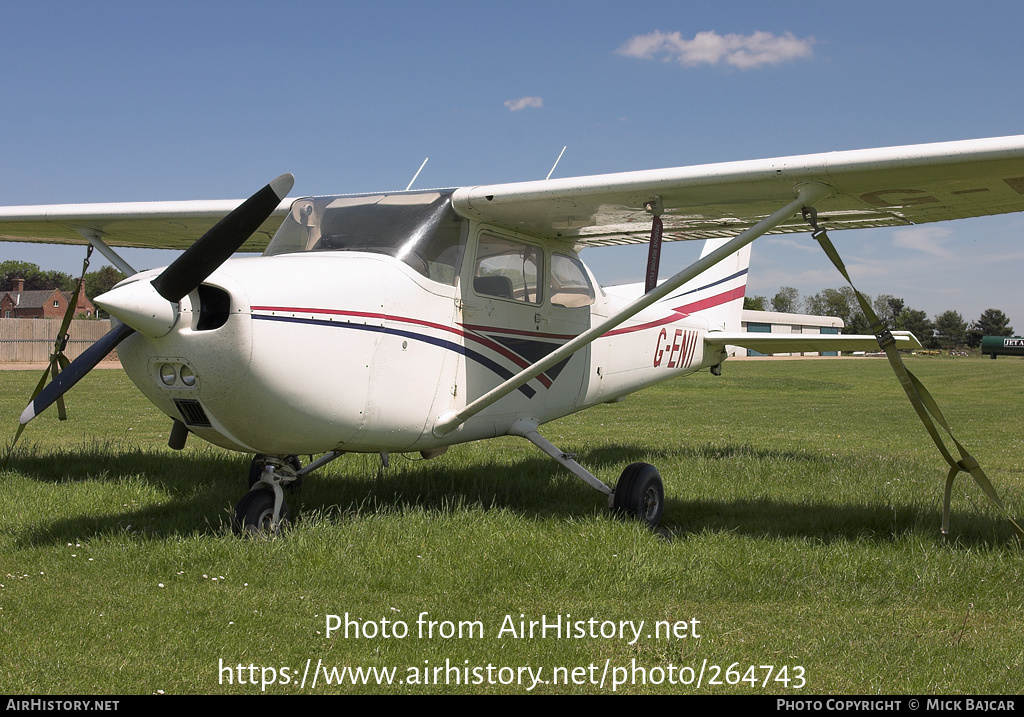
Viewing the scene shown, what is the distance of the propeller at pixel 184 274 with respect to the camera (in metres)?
4.22

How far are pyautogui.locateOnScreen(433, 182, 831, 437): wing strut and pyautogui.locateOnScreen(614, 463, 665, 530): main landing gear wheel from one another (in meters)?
1.32

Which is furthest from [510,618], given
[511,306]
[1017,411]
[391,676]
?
[1017,411]

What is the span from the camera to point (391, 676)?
3.51 meters

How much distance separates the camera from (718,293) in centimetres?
1055

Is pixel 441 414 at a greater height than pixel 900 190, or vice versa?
pixel 900 190

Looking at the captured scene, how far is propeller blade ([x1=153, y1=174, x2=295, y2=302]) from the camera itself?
4246mm

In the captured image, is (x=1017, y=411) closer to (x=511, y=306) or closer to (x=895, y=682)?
(x=511, y=306)

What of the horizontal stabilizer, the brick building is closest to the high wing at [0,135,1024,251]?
the horizontal stabilizer

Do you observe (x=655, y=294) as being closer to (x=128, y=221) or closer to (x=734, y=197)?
(x=734, y=197)

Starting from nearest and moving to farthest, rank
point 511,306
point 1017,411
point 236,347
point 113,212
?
1. point 236,347
2. point 511,306
3. point 113,212
4. point 1017,411

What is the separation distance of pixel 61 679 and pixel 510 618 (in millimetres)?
2055

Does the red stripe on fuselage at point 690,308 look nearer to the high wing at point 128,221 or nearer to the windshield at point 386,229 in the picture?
the windshield at point 386,229

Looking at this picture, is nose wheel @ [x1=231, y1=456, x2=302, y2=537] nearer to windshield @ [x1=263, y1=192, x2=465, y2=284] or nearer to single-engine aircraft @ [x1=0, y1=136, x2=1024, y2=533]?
single-engine aircraft @ [x1=0, y1=136, x2=1024, y2=533]

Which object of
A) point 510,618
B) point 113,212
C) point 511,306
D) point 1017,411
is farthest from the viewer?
point 1017,411
